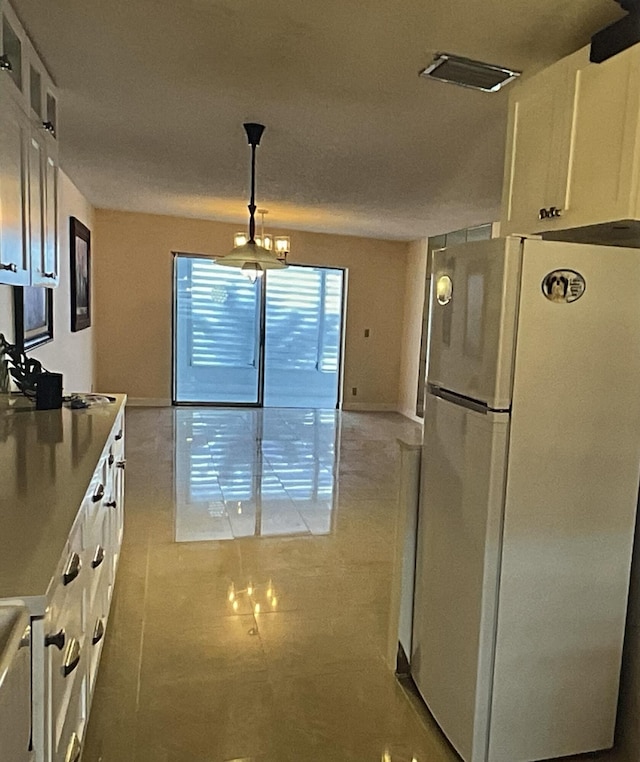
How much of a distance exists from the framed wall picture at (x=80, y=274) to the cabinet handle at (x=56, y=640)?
4.78 meters

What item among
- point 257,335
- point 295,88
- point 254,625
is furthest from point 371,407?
point 295,88

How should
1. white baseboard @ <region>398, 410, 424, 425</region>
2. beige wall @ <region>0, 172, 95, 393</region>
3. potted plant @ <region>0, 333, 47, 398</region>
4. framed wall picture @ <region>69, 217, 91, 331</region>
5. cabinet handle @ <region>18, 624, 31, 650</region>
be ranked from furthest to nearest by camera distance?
1. white baseboard @ <region>398, 410, 424, 425</region>
2. framed wall picture @ <region>69, 217, 91, 331</region>
3. beige wall @ <region>0, 172, 95, 393</region>
4. potted plant @ <region>0, 333, 47, 398</region>
5. cabinet handle @ <region>18, 624, 31, 650</region>

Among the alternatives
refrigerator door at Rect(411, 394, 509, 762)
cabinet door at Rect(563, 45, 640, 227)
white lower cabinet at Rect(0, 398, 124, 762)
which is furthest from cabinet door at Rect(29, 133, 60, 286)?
cabinet door at Rect(563, 45, 640, 227)

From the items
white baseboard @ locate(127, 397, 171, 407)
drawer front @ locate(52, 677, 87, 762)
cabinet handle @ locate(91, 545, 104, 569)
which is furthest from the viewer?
white baseboard @ locate(127, 397, 171, 407)

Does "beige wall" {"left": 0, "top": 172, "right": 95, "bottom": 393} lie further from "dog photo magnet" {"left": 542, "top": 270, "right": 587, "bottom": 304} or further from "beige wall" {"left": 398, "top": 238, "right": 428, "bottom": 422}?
"beige wall" {"left": 398, "top": 238, "right": 428, "bottom": 422}

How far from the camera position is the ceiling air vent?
7.47 feet

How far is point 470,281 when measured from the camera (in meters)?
1.85

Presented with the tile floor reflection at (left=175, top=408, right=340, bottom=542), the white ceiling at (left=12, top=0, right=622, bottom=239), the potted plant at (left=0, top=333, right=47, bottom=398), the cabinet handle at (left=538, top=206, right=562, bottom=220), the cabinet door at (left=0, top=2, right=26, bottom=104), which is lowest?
the tile floor reflection at (left=175, top=408, right=340, bottom=542)

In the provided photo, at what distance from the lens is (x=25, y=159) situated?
7.55ft

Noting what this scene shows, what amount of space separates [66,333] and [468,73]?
4.22 meters

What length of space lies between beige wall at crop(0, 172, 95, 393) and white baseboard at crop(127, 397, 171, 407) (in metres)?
0.93

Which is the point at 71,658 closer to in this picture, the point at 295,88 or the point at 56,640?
the point at 56,640

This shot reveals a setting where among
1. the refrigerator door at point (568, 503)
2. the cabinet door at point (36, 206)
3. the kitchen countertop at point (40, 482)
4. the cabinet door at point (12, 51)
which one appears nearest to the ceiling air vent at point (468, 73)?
the refrigerator door at point (568, 503)

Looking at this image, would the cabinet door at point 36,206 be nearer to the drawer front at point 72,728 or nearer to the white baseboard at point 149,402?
the drawer front at point 72,728
